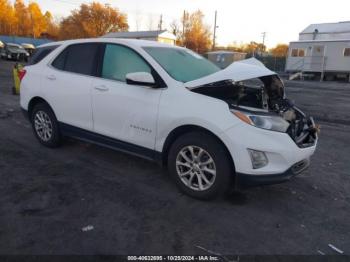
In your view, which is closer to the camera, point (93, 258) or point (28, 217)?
point (93, 258)

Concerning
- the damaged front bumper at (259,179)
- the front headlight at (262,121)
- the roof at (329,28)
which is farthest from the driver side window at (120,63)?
the roof at (329,28)

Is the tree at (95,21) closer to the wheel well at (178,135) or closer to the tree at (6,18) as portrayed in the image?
the tree at (6,18)

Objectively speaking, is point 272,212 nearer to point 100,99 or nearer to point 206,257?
point 206,257

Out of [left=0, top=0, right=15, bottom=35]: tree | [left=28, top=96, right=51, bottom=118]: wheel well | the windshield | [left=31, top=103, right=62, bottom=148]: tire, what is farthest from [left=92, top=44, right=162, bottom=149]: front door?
[left=0, top=0, right=15, bottom=35]: tree

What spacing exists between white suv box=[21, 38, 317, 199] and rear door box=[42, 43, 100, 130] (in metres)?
0.01

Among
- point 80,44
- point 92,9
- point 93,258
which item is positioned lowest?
point 93,258

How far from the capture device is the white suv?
3.24m

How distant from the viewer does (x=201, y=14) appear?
220 ft

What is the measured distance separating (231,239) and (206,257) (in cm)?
37

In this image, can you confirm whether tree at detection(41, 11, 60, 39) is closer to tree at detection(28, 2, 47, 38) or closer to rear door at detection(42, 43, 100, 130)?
tree at detection(28, 2, 47, 38)

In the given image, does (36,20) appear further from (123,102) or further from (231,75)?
(231,75)

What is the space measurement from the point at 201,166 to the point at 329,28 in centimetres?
4433

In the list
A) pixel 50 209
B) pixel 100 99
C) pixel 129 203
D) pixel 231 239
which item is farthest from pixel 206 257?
pixel 100 99

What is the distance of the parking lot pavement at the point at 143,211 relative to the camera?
277cm
